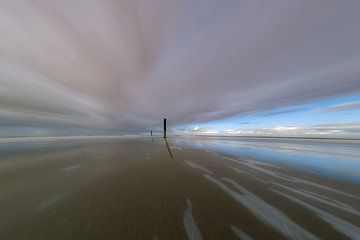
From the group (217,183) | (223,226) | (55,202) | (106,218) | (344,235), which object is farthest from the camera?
(217,183)

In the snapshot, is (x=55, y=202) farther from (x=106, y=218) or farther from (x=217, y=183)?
(x=217, y=183)

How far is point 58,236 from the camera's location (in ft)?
8.06

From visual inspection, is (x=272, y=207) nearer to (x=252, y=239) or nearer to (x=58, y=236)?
(x=252, y=239)

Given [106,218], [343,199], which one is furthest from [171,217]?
[343,199]

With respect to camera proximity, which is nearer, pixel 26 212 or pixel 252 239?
pixel 252 239

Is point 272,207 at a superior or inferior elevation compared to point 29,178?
inferior

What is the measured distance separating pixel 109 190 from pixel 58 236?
6.95 feet

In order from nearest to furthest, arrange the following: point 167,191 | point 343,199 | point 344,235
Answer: point 344,235 → point 343,199 → point 167,191

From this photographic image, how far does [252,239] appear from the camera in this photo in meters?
2.41

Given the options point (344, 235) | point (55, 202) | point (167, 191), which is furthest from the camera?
point (167, 191)

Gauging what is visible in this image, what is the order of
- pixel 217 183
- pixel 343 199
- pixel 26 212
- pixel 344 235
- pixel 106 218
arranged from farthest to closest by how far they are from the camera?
pixel 217 183 → pixel 343 199 → pixel 26 212 → pixel 106 218 → pixel 344 235

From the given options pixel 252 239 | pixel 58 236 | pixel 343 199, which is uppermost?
pixel 58 236

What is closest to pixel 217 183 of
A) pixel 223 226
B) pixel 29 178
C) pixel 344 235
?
pixel 223 226

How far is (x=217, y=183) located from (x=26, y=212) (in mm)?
6316
